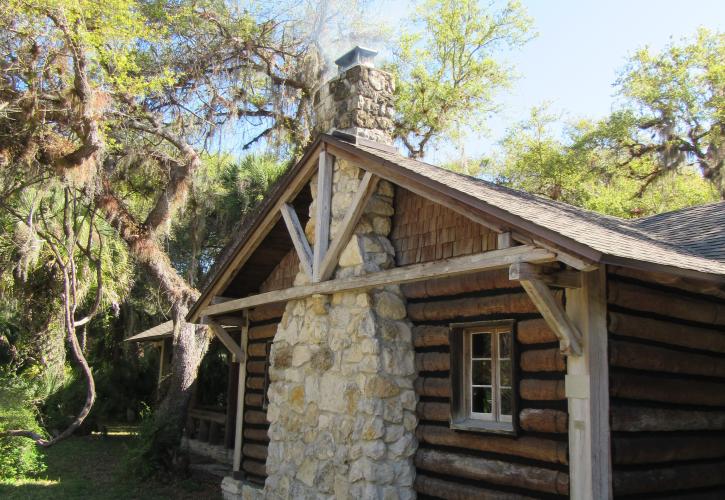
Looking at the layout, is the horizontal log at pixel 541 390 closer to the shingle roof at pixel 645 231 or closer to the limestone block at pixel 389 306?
the shingle roof at pixel 645 231

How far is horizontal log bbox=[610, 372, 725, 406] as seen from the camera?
19.4 ft

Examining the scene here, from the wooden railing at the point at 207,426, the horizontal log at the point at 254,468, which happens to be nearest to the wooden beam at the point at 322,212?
the horizontal log at the point at 254,468

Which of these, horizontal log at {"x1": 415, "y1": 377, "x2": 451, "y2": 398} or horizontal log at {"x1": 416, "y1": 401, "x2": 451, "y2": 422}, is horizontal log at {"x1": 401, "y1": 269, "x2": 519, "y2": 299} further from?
horizontal log at {"x1": 416, "y1": 401, "x2": 451, "y2": 422}

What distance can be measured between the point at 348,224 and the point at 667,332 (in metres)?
3.64

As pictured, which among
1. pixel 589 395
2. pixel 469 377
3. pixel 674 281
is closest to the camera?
pixel 589 395

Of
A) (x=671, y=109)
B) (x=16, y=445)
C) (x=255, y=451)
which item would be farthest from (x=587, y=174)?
(x=16, y=445)

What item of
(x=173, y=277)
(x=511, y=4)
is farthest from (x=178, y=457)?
(x=511, y=4)

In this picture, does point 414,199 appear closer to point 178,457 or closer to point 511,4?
point 178,457

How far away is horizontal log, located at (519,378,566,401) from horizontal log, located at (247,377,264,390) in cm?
551

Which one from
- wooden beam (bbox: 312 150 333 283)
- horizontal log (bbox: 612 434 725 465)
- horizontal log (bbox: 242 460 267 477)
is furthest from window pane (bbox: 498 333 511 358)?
horizontal log (bbox: 242 460 267 477)

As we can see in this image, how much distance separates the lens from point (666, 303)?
6559 millimetres

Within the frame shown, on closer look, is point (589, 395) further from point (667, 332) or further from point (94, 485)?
point (94, 485)

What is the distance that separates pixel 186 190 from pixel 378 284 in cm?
764

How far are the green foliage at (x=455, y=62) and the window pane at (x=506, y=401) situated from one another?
17332 mm
